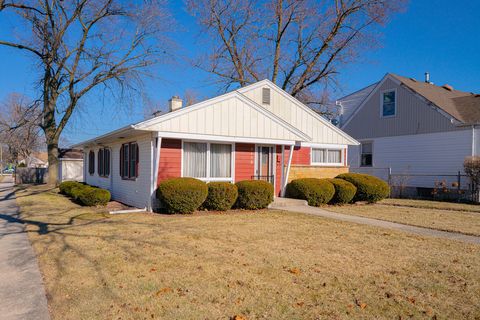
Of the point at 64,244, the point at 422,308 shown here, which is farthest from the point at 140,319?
the point at 64,244

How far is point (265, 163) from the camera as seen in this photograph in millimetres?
14711

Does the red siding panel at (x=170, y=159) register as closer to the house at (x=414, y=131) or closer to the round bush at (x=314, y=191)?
the round bush at (x=314, y=191)

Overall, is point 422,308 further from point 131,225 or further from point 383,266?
point 131,225

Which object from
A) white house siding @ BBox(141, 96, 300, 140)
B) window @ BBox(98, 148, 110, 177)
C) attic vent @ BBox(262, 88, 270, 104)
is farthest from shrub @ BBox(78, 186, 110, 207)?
attic vent @ BBox(262, 88, 270, 104)

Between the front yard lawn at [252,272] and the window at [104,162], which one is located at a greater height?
the window at [104,162]

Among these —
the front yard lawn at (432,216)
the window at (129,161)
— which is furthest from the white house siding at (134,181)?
Result: the front yard lawn at (432,216)

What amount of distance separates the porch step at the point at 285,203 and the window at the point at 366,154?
10686 mm

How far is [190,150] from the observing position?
1291 cm

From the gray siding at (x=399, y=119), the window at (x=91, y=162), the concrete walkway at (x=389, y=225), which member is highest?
the gray siding at (x=399, y=119)

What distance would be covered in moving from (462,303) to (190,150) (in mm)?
9784

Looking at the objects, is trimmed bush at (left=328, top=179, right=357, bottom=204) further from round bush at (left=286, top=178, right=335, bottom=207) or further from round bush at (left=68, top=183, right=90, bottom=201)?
round bush at (left=68, top=183, right=90, bottom=201)

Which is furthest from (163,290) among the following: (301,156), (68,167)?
(68,167)

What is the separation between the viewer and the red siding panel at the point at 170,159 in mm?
12308

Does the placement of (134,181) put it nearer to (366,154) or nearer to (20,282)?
(20,282)
